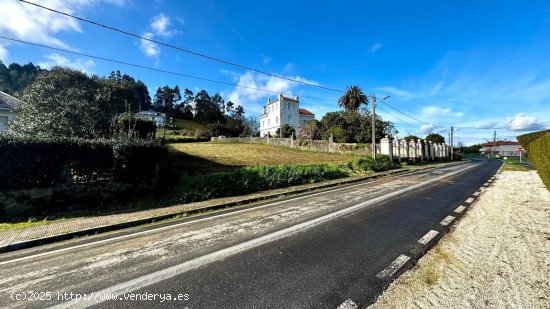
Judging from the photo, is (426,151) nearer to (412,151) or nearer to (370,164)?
(412,151)

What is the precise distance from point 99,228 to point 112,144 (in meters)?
4.04

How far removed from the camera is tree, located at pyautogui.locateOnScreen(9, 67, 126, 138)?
47.6ft

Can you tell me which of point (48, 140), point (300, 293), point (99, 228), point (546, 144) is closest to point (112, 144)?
point (48, 140)

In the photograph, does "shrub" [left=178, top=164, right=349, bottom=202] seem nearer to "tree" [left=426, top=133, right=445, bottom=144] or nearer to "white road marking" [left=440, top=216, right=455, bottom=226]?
"white road marking" [left=440, top=216, right=455, bottom=226]

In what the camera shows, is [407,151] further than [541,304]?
Yes

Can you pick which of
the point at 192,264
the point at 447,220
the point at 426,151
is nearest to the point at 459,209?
the point at 447,220

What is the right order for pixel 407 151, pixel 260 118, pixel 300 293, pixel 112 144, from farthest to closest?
pixel 260 118
pixel 407 151
pixel 112 144
pixel 300 293

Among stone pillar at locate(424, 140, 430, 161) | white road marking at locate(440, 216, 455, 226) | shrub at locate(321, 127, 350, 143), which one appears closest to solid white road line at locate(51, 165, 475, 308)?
white road marking at locate(440, 216, 455, 226)

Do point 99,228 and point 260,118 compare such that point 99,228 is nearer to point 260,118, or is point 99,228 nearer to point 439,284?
point 439,284

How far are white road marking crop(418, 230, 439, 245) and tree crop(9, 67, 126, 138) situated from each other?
623 inches

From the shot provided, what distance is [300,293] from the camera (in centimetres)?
280

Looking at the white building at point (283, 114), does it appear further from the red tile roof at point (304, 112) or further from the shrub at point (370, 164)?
the shrub at point (370, 164)

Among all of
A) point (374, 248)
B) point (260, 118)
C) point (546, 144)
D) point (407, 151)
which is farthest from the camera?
point (260, 118)

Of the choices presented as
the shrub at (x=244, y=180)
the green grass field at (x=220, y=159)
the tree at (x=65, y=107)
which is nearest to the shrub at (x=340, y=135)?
the green grass field at (x=220, y=159)
